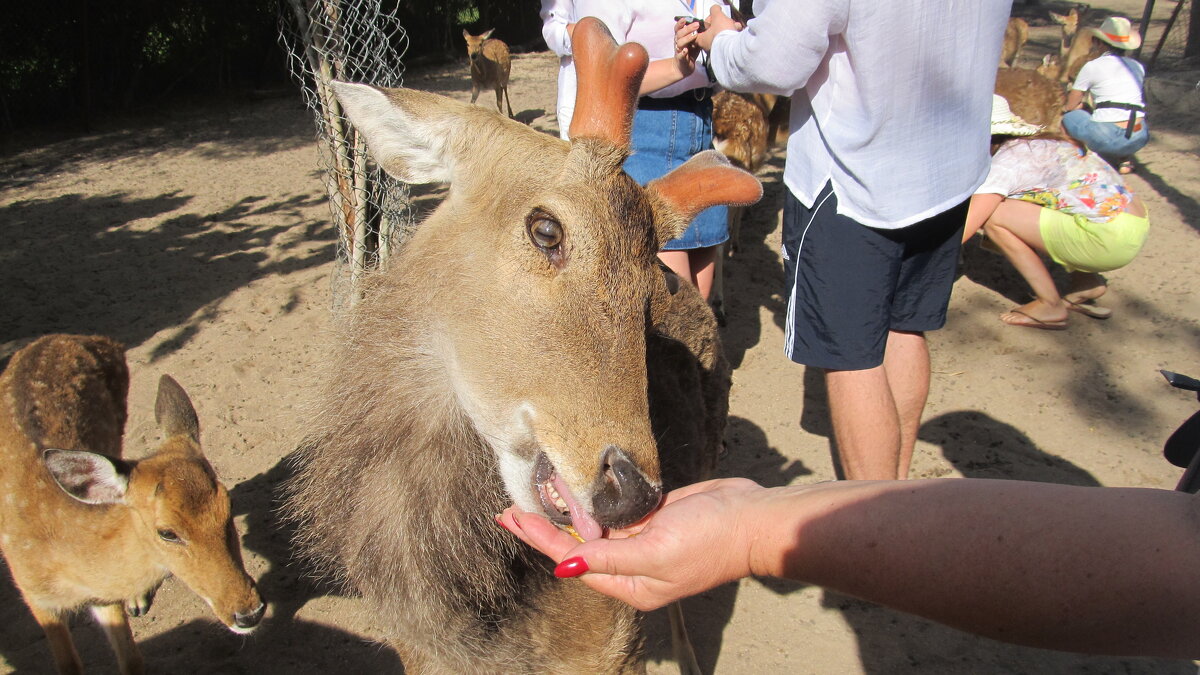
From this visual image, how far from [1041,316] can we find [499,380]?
230 inches

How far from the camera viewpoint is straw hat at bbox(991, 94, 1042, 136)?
6594 mm

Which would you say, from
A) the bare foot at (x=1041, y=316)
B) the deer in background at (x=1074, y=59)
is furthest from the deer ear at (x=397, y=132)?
the deer in background at (x=1074, y=59)

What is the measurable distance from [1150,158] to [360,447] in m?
11.2

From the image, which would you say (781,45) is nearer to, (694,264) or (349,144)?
(694,264)

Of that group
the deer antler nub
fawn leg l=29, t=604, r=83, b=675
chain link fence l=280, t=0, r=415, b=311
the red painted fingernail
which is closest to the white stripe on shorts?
the deer antler nub

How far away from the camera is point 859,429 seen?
3.40 meters

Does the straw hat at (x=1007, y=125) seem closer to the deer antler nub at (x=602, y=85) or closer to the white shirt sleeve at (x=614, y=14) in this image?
the white shirt sleeve at (x=614, y=14)

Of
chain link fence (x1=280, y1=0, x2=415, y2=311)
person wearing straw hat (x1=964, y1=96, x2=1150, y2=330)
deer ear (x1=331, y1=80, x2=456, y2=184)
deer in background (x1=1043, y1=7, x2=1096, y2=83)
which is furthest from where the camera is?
deer in background (x1=1043, y1=7, x2=1096, y2=83)

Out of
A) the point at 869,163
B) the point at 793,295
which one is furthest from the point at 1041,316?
the point at 869,163

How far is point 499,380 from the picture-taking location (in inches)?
81.7

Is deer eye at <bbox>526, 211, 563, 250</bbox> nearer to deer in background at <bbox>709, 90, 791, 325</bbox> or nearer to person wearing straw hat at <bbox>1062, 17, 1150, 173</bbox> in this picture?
deer in background at <bbox>709, 90, 791, 325</bbox>

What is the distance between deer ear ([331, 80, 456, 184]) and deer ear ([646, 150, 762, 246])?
70 cm

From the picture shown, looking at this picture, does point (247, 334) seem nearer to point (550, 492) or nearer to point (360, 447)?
point (360, 447)

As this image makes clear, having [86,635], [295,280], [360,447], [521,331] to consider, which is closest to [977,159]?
[521,331]
